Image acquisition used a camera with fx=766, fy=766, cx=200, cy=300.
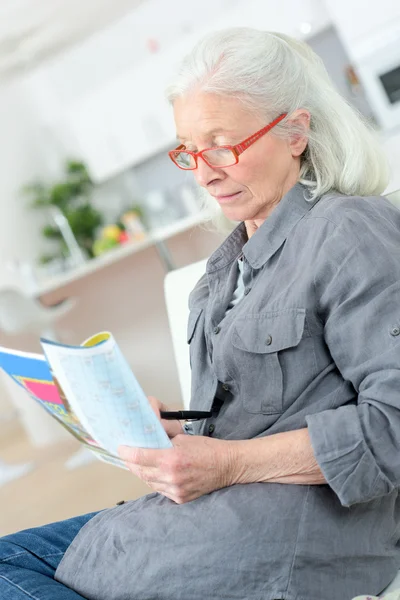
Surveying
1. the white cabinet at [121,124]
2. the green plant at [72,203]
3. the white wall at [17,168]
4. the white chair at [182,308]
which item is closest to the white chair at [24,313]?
the green plant at [72,203]

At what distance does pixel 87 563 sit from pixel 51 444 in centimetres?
353

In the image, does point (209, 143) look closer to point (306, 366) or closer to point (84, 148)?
point (306, 366)

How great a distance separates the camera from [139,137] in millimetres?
6090

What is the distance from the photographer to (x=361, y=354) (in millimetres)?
948

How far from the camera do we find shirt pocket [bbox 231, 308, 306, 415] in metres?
1.02

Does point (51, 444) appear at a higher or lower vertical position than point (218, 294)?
lower

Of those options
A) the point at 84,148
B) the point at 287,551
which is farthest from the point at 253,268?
the point at 84,148

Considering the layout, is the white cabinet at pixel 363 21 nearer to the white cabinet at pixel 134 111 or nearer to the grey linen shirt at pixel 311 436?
the white cabinet at pixel 134 111

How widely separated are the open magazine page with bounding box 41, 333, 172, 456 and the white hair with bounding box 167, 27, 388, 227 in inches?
17.6

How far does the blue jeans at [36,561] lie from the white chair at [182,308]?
37 centimetres

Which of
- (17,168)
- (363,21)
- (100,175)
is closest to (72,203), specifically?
(100,175)

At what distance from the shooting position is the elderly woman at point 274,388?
0.93 metres

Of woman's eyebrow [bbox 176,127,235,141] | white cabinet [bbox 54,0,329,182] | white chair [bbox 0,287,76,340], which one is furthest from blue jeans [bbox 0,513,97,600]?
white cabinet [bbox 54,0,329,182]

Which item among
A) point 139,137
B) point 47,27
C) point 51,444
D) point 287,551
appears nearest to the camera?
point 287,551
